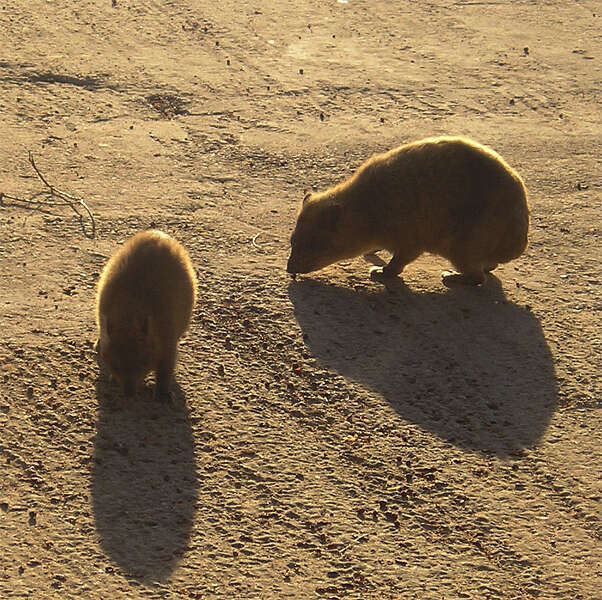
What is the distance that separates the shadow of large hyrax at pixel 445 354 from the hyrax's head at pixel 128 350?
4.05 feet

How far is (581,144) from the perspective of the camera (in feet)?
32.9

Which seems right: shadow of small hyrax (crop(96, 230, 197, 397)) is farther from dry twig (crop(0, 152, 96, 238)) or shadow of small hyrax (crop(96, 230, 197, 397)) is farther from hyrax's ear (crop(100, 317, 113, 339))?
dry twig (crop(0, 152, 96, 238))

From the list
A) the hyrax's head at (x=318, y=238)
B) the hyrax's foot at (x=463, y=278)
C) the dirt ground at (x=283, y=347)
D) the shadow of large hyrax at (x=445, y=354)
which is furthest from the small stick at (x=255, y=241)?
the hyrax's foot at (x=463, y=278)

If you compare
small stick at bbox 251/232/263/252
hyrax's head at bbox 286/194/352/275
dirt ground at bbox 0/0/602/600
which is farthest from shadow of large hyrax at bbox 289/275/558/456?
small stick at bbox 251/232/263/252

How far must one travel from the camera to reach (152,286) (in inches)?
248

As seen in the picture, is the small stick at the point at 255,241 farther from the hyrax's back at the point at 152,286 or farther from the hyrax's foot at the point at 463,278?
the hyrax's back at the point at 152,286

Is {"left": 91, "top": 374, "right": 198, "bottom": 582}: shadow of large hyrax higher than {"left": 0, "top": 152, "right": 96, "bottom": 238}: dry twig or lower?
higher

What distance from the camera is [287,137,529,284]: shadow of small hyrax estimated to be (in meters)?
7.72

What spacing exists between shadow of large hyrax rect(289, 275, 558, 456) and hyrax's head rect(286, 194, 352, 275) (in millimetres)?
154

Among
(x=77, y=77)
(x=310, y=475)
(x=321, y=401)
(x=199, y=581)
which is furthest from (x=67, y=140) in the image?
(x=199, y=581)

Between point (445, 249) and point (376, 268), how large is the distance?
52 cm

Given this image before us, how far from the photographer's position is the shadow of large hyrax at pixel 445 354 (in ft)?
21.2

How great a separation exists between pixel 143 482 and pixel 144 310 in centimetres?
100

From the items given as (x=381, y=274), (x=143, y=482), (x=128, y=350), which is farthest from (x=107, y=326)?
(x=381, y=274)
